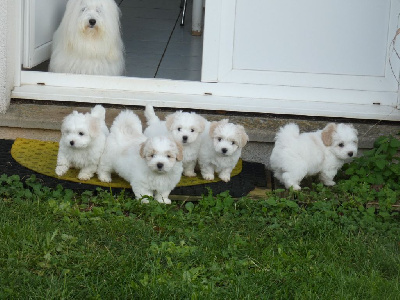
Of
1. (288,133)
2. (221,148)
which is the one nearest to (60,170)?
(221,148)

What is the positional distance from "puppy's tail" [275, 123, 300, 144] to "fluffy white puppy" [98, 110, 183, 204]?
0.92m

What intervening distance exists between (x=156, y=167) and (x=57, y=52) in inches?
97.2

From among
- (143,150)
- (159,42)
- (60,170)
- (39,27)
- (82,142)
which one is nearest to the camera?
(143,150)

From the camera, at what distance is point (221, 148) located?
18.1 ft

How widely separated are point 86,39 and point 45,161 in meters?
1.58

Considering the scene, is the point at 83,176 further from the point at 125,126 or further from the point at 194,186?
the point at 194,186

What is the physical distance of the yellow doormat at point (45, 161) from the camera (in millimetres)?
5659

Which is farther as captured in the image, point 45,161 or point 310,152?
point 45,161

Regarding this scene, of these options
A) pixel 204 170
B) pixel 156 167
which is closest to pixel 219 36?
pixel 204 170

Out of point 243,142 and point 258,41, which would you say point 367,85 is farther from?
point 243,142

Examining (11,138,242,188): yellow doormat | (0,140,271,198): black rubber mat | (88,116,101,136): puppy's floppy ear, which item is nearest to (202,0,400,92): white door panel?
(11,138,242,188): yellow doormat

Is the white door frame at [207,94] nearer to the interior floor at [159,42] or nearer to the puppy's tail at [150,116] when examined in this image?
the puppy's tail at [150,116]

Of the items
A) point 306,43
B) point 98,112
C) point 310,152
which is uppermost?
→ point 306,43

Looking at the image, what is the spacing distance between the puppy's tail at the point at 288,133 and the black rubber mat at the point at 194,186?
399mm
